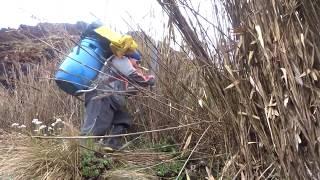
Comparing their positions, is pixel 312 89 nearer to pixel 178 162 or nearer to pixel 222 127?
pixel 222 127

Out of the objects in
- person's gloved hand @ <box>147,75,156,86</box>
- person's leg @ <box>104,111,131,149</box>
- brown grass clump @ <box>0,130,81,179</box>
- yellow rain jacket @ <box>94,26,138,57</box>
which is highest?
yellow rain jacket @ <box>94,26,138,57</box>

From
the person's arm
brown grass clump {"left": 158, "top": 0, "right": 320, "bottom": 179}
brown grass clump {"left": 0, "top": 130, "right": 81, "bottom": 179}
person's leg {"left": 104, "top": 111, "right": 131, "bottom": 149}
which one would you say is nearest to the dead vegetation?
brown grass clump {"left": 158, "top": 0, "right": 320, "bottom": 179}

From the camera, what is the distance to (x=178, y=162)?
5137mm

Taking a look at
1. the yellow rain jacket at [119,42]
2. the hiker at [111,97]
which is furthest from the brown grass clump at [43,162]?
the yellow rain jacket at [119,42]

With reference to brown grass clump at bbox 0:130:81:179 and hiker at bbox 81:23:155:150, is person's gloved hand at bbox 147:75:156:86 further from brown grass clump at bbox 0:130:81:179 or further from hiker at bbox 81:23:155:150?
brown grass clump at bbox 0:130:81:179

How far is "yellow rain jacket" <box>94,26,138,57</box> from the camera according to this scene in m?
5.81

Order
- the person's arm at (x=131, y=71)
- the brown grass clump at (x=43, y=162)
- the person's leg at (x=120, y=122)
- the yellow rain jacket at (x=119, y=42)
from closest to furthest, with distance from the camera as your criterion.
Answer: the brown grass clump at (x=43, y=162)
the person's arm at (x=131, y=71)
the yellow rain jacket at (x=119, y=42)
the person's leg at (x=120, y=122)

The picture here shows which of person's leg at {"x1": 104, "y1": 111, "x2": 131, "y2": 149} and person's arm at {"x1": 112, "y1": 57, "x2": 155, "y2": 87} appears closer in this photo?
person's arm at {"x1": 112, "y1": 57, "x2": 155, "y2": 87}

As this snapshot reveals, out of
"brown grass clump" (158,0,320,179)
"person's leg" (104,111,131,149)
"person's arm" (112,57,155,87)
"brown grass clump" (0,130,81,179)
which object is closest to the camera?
"brown grass clump" (158,0,320,179)

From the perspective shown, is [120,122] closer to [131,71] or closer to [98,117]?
[98,117]

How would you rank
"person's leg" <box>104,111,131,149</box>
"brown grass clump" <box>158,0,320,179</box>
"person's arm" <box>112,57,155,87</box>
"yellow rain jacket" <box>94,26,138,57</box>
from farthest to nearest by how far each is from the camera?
"person's leg" <box>104,111,131,149</box>
"yellow rain jacket" <box>94,26,138,57</box>
"person's arm" <box>112,57,155,87</box>
"brown grass clump" <box>158,0,320,179</box>

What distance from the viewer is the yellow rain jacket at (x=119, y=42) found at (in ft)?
19.1

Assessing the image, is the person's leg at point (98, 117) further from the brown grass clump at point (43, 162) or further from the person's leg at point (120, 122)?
the brown grass clump at point (43, 162)

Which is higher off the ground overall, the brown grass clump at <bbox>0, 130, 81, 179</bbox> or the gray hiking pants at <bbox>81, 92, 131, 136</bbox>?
the gray hiking pants at <bbox>81, 92, 131, 136</bbox>
